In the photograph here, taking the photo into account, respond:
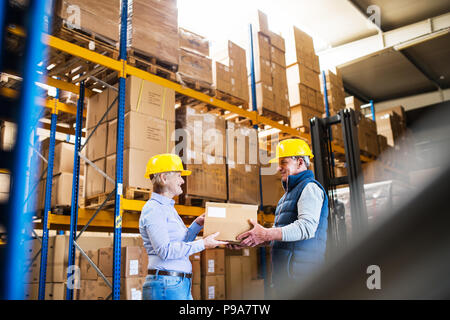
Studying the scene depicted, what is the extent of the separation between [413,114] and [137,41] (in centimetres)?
1059

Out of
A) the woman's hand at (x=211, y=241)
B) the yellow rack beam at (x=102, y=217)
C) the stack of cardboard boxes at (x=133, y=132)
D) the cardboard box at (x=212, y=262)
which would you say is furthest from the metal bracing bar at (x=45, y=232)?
the woman's hand at (x=211, y=241)

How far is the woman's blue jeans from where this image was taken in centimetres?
255

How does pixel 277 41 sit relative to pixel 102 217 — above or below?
above

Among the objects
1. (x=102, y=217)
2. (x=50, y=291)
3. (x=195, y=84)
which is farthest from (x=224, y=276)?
(x=195, y=84)

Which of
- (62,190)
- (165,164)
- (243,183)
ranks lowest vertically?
(165,164)

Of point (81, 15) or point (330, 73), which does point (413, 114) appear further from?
point (81, 15)

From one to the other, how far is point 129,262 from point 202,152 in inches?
66.6

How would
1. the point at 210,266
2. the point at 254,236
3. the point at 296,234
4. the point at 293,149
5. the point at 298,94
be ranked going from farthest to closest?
the point at 298,94, the point at 210,266, the point at 293,149, the point at 254,236, the point at 296,234

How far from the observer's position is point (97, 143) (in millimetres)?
4988

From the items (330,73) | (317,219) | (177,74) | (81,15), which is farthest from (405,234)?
(330,73)

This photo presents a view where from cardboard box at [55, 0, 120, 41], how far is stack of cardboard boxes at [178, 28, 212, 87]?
112cm

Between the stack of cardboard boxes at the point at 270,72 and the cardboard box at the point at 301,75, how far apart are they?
374 millimetres

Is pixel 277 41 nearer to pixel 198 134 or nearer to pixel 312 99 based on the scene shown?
pixel 312 99

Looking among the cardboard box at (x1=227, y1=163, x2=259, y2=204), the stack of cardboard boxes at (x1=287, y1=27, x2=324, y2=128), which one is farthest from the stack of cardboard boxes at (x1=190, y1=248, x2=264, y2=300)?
the stack of cardboard boxes at (x1=287, y1=27, x2=324, y2=128)
